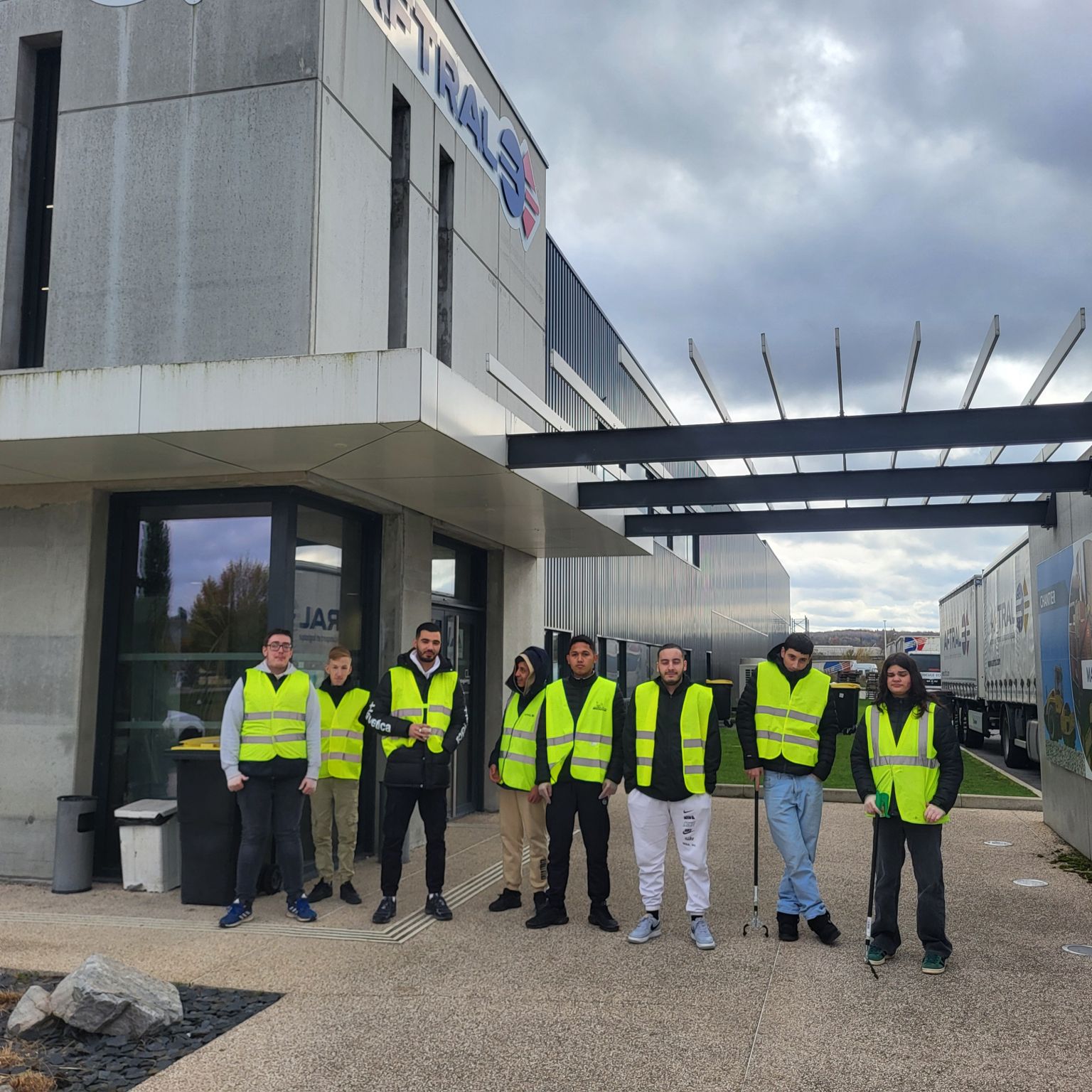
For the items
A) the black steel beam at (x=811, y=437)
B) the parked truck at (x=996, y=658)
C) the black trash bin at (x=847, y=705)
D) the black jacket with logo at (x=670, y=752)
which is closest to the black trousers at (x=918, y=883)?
the black jacket with logo at (x=670, y=752)

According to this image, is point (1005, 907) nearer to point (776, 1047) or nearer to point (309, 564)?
point (776, 1047)

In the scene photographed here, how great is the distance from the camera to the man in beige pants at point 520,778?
7.35 m

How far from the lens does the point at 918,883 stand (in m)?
6.04

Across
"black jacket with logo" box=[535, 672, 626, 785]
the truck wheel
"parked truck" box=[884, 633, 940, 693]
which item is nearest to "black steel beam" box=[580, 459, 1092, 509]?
"black jacket with logo" box=[535, 672, 626, 785]

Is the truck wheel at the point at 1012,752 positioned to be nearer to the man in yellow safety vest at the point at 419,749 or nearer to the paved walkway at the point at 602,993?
the paved walkway at the point at 602,993

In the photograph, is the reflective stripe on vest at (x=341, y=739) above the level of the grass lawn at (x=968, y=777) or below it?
above

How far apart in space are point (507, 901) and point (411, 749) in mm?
1294

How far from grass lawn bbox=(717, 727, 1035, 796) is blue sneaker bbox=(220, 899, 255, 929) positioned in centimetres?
691

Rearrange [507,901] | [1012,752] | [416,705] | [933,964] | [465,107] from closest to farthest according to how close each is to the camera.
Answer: [933,964] < [416,705] < [507,901] < [465,107] < [1012,752]

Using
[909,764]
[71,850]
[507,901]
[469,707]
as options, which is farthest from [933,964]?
[469,707]

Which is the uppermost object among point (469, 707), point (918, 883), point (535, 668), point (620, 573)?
point (620, 573)

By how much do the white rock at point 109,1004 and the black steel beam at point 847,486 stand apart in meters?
5.82

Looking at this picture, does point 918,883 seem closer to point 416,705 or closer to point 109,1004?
point 416,705

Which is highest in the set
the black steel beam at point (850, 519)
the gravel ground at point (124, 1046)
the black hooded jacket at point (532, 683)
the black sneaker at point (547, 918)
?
the black steel beam at point (850, 519)
